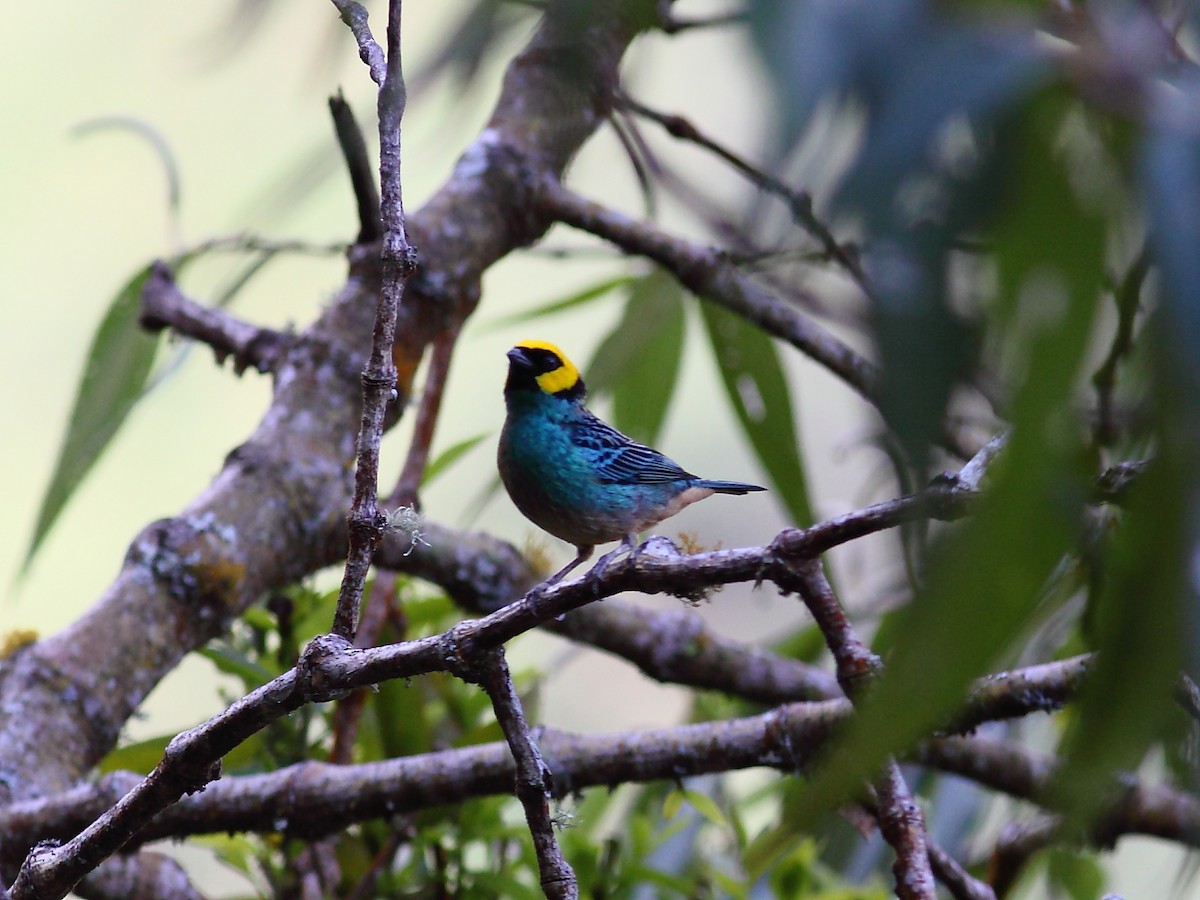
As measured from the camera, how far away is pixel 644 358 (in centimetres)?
193

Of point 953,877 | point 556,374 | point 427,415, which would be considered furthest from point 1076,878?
point 427,415

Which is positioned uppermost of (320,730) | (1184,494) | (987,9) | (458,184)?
(458,184)

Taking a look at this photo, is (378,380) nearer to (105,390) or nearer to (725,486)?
(725,486)

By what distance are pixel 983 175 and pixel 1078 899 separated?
1.62m

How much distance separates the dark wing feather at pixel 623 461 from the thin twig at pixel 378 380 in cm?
Answer: 65

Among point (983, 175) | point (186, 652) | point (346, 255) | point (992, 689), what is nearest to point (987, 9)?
point (983, 175)

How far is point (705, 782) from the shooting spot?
180 centimetres

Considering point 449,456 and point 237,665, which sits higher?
point 449,456

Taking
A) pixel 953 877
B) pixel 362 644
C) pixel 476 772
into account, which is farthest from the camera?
pixel 362 644

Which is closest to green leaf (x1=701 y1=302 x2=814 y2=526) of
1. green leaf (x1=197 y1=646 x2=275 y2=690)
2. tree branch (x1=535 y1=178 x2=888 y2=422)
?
tree branch (x1=535 y1=178 x2=888 y2=422)

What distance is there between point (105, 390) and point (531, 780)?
1.17 m

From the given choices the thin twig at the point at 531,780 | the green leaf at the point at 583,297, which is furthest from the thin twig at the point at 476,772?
the green leaf at the point at 583,297

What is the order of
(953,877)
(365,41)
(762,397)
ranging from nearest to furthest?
→ (365,41)
(953,877)
(762,397)

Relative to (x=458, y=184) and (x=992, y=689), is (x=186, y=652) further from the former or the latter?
(x=992, y=689)
